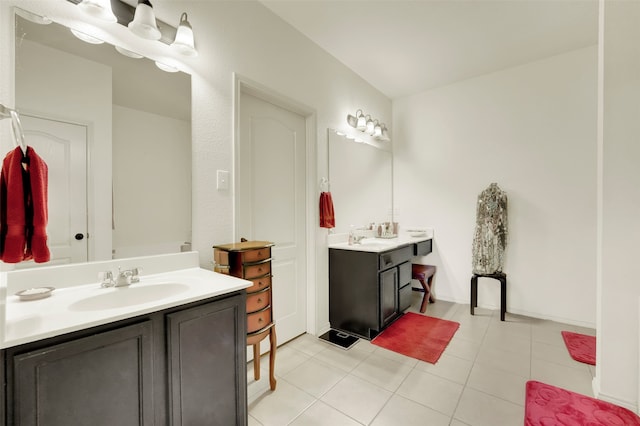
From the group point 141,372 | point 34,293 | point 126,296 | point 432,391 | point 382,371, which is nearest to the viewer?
point 141,372

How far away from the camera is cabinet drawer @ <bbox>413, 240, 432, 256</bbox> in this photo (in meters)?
3.15

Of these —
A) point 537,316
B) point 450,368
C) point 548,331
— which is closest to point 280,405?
point 450,368

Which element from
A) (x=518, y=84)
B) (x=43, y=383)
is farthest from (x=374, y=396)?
(x=518, y=84)

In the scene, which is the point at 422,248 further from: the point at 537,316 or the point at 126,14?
the point at 126,14

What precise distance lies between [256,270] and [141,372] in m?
0.77

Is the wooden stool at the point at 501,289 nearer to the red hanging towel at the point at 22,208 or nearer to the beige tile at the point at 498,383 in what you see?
the beige tile at the point at 498,383

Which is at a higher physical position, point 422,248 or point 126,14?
point 126,14

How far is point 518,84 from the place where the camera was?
305cm

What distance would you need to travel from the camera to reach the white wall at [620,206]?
5.26 ft

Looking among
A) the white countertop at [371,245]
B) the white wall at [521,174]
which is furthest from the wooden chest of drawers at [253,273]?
the white wall at [521,174]

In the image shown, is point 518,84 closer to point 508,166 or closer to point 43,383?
point 508,166

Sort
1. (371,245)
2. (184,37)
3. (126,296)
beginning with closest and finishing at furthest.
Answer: (126,296) → (184,37) → (371,245)

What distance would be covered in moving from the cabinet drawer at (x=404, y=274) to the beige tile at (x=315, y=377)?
1163 mm

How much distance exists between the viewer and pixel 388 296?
2.61 metres
